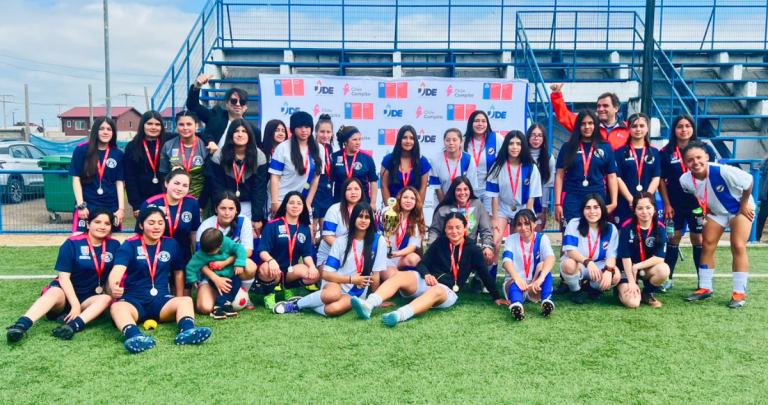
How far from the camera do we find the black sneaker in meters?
4.79

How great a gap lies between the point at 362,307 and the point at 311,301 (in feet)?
1.70

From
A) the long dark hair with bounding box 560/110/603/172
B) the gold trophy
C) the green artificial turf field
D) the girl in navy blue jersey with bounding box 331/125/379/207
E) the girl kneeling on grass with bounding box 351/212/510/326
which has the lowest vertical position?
the green artificial turf field

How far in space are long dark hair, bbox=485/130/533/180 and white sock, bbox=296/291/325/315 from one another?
1961mm

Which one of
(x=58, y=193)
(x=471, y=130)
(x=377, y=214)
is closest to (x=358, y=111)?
(x=471, y=130)

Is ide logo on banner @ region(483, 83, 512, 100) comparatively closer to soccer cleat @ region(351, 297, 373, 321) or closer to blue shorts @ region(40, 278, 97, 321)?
soccer cleat @ region(351, 297, 373, 321)

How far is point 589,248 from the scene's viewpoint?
4.82 metres

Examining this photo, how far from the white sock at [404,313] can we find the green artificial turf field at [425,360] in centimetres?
6

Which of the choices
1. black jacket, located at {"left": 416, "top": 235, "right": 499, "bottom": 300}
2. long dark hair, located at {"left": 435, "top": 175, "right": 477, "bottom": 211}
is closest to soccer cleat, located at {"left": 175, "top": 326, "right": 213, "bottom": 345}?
black jacket, located at {"left": 416, "top": 235, "right": 499, "bottom": 300}

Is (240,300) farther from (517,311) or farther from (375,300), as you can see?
(517,311)

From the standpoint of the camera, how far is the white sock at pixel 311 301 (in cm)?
445

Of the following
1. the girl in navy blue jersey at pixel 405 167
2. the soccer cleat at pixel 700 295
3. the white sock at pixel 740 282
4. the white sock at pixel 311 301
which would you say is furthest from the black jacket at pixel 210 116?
the white sock at pixel 740 282

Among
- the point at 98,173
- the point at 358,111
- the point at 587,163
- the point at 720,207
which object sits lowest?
the point at 720,207

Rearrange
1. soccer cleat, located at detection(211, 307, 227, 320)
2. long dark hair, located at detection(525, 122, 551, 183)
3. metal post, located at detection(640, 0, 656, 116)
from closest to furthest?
soccer cleat, located at detection(211, 307, 227, 320)
long dark hair, located at detection(525, 122, 551, 183)
metal post, located at detection(640, 0, 656, 116)

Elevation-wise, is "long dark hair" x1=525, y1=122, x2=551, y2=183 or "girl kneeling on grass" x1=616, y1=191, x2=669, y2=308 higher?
"long dark hair" x1=525, y1=122, x2=551, y2=183
